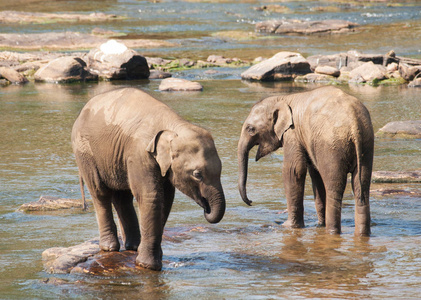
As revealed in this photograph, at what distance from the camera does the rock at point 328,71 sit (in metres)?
24.9

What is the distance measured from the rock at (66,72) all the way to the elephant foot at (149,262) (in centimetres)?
1901

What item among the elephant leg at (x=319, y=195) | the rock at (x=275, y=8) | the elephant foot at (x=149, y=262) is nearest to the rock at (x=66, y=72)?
the elephant leg at (x=319, y=195)

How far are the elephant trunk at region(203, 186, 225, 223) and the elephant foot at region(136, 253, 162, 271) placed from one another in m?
0.77

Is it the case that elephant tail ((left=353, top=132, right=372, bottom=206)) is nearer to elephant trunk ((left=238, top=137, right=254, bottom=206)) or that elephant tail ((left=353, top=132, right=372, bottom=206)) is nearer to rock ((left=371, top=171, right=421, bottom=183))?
elephant trunk ((left=238, top=137, right=254, bottom=206))

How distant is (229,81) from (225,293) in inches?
769

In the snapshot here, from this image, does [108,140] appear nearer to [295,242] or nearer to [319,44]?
[295,242]

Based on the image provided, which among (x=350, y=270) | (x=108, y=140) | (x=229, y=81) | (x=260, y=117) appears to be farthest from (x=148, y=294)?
(x=229, y=81)

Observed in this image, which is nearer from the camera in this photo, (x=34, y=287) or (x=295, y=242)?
(x=34, y=287)

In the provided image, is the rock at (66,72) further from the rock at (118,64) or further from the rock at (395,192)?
the rock at (395,192)

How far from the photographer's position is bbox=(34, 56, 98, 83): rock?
24.8 metres

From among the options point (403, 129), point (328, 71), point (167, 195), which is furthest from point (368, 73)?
point (167, 195)

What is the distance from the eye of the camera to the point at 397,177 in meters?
10.9

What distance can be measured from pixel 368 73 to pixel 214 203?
19032 millimetres

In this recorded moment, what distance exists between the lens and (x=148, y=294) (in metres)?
6.04
